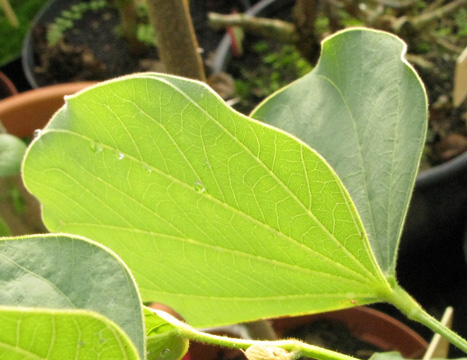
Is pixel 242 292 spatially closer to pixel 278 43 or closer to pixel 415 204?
pixel 415 204

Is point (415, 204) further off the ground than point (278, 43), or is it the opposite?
point (278, 43)

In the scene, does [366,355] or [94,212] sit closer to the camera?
[94,212]

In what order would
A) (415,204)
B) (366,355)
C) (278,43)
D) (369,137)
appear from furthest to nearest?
(278,43) < (415,204) < (366,355) < (369,137)

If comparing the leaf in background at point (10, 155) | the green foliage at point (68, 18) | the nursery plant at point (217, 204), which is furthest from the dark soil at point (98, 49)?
the nursery plant at point (217, 204)

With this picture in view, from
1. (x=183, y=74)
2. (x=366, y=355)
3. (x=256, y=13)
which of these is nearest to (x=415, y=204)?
(x=366, y=355)

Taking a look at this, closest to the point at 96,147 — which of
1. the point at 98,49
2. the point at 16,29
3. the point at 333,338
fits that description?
the point at 333,338

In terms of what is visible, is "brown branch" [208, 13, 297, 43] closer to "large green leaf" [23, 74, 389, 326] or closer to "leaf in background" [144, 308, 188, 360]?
"large green leaf" [23, 74, 389, 326]

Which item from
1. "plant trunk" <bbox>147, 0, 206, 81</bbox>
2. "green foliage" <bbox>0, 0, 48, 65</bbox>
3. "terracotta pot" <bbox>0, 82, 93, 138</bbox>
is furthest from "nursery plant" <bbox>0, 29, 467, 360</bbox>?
"green foliage" <bbox>0, 0, 48, 65</bbox>

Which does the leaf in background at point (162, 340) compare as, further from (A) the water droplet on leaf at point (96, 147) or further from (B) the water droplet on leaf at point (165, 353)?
(A) the water droplet on leaf at point (96, 147)
